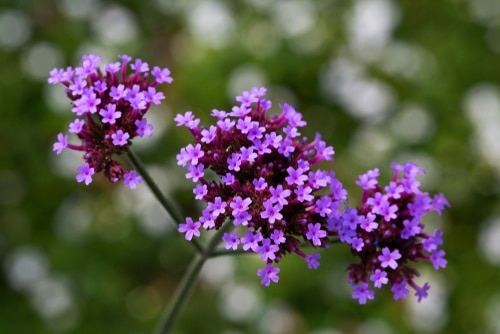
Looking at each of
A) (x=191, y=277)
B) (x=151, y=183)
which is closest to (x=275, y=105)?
(x=191, y=277)

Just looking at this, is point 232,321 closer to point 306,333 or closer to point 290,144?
point 306,333

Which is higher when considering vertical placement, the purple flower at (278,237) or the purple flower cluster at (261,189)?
the purple flower cluster at (261,189)

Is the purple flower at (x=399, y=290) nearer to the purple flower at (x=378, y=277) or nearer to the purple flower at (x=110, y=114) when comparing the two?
the purple flower at (x=378, y=277)

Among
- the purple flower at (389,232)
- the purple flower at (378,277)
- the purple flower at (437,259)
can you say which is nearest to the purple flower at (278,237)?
the purple flower at (389,232)

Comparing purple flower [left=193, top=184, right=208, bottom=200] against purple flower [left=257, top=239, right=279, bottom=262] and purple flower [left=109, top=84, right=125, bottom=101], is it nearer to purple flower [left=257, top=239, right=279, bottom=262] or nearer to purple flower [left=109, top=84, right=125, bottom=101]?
purple flower [left=257, top=239, right=279, bottom=262]

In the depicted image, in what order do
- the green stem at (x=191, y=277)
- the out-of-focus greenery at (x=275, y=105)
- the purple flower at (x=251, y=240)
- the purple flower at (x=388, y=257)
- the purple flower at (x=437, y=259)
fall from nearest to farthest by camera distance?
1. the purple flower at (x=251, y=240)
2. the purple flower at (x=388, y=257)
3. the purple flower at (x=437, y=259)
4. the green stem at (x=191, y=277)
5. the out-of-focus greenery at (x=275, y=105)

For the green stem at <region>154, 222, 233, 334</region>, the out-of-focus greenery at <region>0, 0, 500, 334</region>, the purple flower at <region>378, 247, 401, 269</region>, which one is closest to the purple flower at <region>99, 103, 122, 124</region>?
the green stem at <region>154, 222, 233, 334</region>

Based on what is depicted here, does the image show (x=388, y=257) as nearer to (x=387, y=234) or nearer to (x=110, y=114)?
(x=387, y=234)
